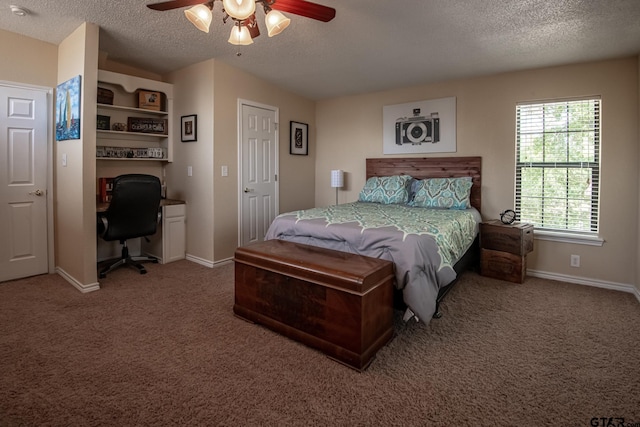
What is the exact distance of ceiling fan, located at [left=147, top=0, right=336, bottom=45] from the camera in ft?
6.55

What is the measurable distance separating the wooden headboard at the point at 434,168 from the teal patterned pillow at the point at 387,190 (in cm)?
20

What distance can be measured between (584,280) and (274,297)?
10.5 feet

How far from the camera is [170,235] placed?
13.5ft

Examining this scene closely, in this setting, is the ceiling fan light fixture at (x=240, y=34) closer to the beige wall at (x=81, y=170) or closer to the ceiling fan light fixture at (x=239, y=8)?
the ceiling fan light fixture at (x=239, y=8)

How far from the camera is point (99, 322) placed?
2.51 metres

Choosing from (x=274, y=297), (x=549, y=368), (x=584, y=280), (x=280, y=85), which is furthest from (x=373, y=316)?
(x=280, y=85)

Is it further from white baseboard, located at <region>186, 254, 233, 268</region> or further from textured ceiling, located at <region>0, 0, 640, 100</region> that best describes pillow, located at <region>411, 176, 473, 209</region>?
white baseboard, located at <region>186, 254, 233, 268</region>

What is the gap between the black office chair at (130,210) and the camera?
3.34 metres

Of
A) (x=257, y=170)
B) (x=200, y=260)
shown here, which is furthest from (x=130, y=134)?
(x=200, y=260)

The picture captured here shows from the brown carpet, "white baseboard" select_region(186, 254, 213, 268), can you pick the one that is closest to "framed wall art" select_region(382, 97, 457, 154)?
the brown carpet

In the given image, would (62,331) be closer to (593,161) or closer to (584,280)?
(584,280)

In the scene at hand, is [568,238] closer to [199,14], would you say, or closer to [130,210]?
[199,14]

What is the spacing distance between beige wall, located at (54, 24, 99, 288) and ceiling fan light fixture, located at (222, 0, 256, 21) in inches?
71.1

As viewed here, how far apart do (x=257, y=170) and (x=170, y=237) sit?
134 centimetres
